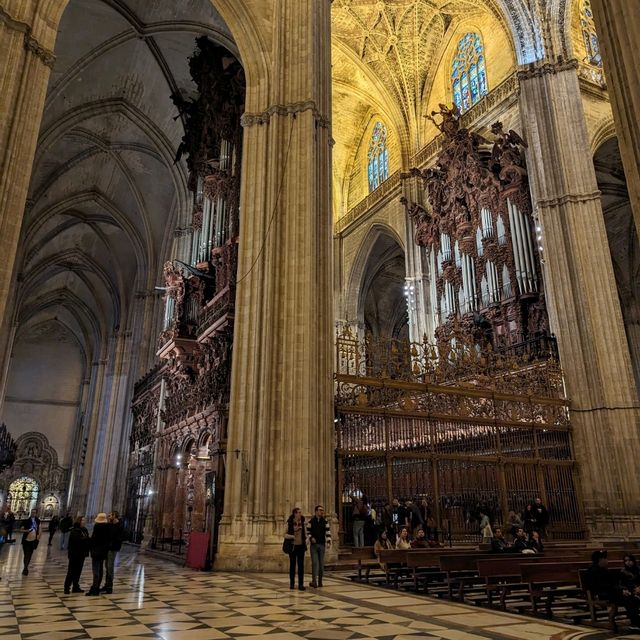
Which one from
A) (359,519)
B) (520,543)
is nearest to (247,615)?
(520,543)

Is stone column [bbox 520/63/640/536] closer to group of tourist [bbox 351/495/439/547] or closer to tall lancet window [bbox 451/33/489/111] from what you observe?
tall lancet window [bbox 451/33/489/111]

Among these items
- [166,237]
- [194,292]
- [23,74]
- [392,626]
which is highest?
[166,237]

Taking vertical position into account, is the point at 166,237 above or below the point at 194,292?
above

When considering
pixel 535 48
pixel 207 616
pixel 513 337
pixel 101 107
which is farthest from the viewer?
pixel 101 107

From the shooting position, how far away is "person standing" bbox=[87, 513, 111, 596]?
6621 millimetres

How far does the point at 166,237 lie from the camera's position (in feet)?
77.3

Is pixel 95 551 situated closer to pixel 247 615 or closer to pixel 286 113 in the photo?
pixel 247 615

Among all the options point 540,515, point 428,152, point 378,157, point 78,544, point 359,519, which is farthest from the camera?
point 378,157

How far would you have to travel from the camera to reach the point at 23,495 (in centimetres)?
3453

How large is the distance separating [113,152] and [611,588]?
71.6 ft

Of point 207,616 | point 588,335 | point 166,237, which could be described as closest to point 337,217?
point 166,237

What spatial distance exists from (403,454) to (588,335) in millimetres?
6126

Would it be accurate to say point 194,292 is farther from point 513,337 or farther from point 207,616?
point 207,616

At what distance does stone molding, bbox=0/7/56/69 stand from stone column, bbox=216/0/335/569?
376 cm
